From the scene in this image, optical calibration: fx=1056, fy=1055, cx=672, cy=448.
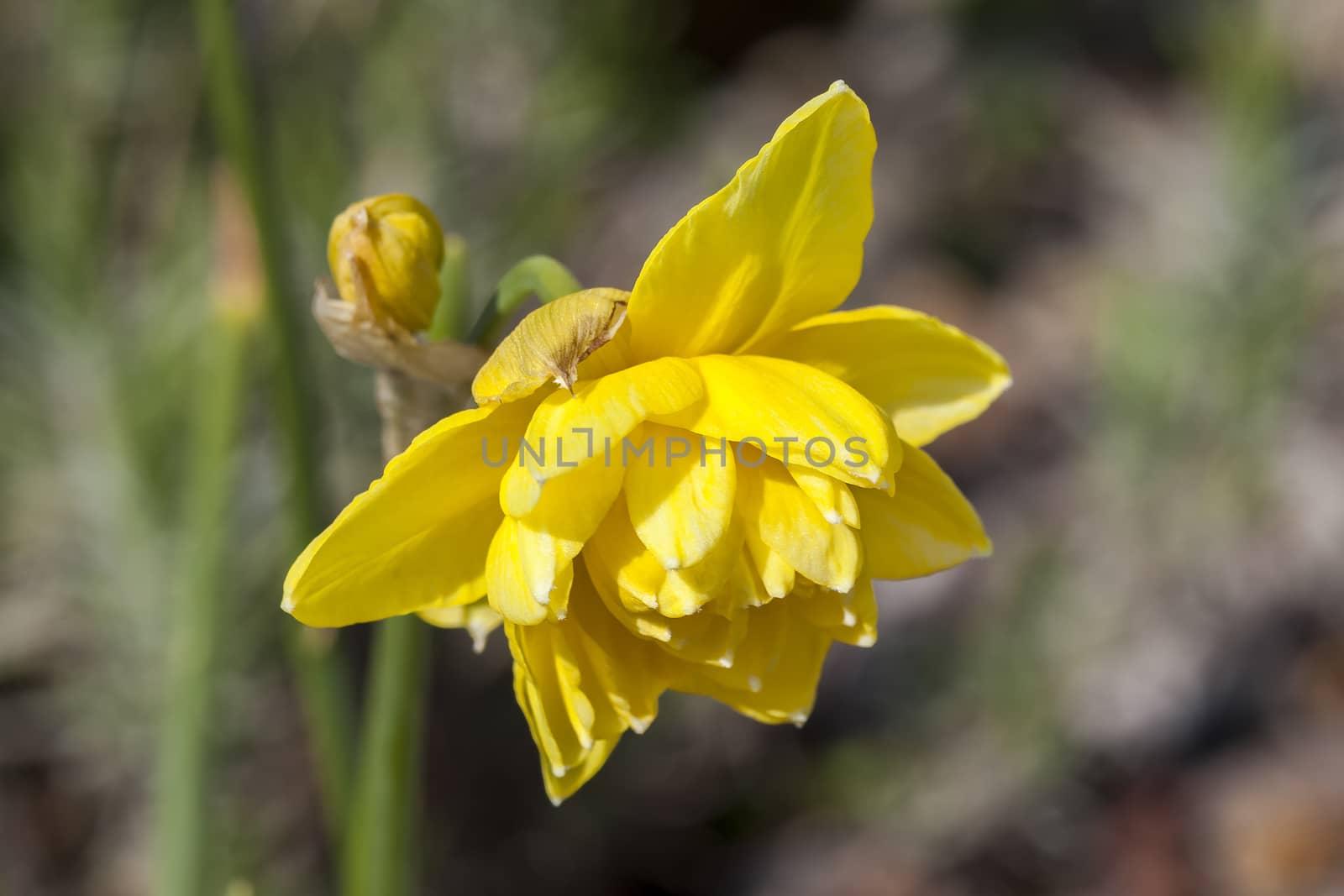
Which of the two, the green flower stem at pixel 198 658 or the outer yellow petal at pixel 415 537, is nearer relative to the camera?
the outer yellow petal at pixel 415 537

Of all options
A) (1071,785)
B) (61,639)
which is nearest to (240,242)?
(61,639)

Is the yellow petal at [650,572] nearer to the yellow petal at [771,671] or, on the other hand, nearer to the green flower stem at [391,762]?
the yellow petal at [771,671]

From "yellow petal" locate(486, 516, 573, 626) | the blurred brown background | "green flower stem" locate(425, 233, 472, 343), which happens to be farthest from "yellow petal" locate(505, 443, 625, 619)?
the blurred brown background

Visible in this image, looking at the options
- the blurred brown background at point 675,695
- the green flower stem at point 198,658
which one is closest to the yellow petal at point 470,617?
the green flower stem at point 198,658

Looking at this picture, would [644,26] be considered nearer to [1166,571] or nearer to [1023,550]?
[1023,550]

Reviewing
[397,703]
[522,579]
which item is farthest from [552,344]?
[397,703]

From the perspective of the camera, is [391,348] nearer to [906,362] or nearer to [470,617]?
[470,617]

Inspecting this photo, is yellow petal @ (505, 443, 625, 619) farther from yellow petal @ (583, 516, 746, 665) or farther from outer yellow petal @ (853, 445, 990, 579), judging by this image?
outer yellow petal @ (853, 445, 990, 579)
